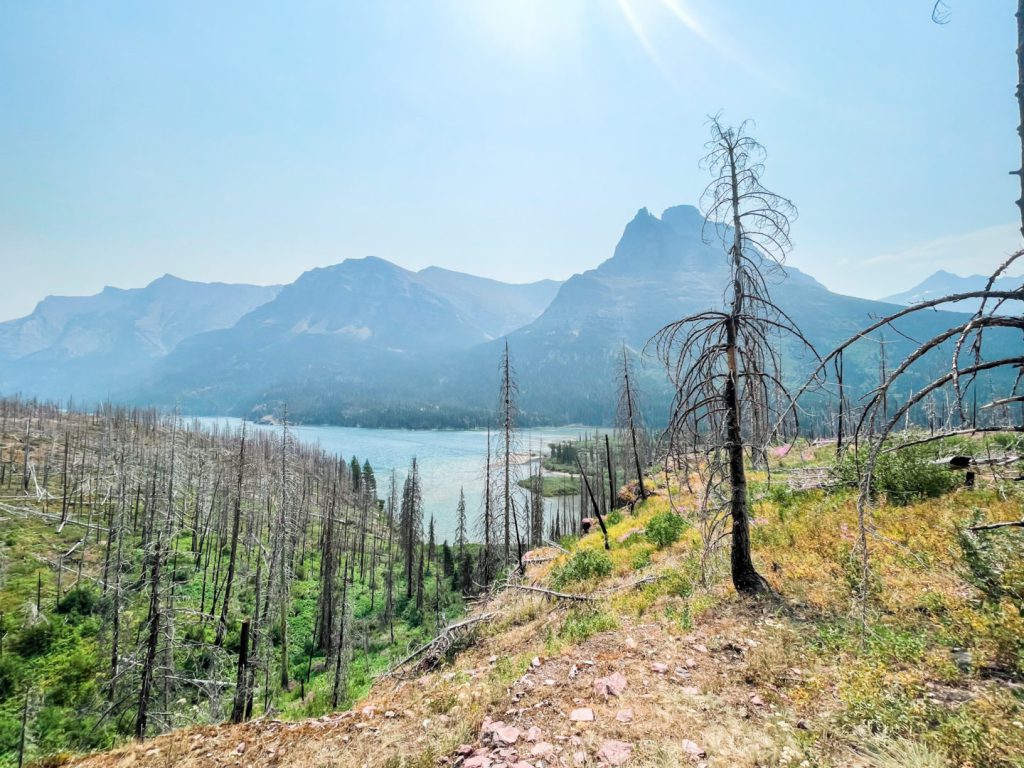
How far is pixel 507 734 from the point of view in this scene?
17.5ft

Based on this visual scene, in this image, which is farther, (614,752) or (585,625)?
(585,625)

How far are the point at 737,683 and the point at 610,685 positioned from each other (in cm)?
169

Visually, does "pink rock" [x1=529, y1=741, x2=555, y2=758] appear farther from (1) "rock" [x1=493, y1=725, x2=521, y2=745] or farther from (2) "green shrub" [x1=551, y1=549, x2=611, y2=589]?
(2) "green shrub" [x1=551, y1=549, x2=611, y2=589]

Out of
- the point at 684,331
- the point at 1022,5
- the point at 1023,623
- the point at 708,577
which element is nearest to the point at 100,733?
the point at 708,577

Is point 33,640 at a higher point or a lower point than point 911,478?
lower

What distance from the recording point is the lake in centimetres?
7204

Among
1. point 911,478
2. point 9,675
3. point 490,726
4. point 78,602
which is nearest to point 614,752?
point 490,726

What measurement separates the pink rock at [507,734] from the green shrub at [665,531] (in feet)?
30.3

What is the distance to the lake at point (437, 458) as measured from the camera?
7204 centimetres

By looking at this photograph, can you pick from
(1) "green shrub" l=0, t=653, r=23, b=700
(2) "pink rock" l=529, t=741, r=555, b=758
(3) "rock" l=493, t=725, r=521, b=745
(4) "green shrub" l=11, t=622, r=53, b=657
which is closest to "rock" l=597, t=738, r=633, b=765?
(2) "pink rock" l=529, t=741, r=555, b=758

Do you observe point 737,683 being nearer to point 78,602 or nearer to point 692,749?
point 692,749

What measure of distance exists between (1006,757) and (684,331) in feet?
23.2

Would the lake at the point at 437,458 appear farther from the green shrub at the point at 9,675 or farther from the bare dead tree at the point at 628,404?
the green shrub at the point at 9,675

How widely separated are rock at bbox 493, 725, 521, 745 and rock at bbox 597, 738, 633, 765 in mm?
1078
